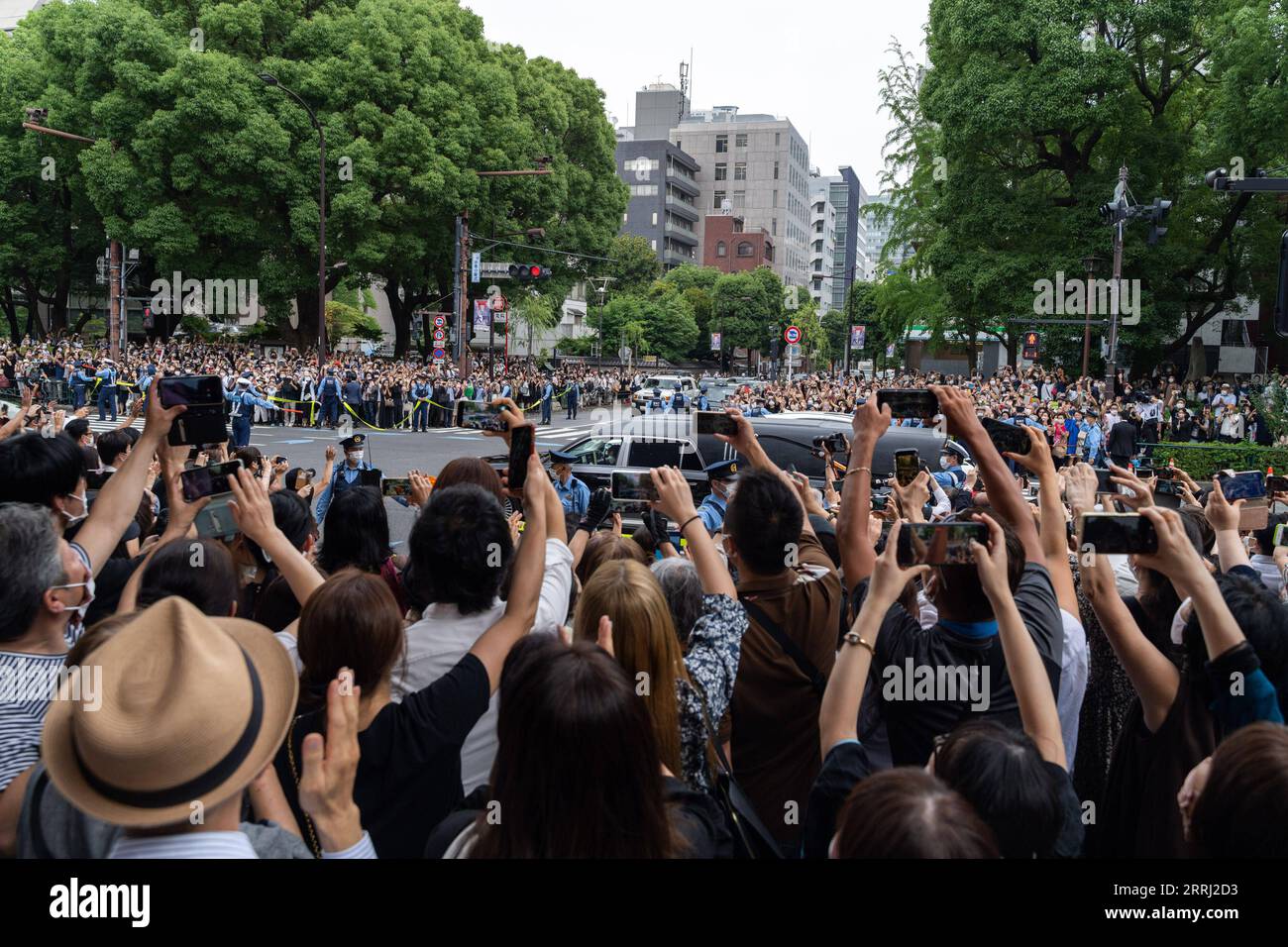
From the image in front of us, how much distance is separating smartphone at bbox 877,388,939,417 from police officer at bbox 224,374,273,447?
16293 millimetres

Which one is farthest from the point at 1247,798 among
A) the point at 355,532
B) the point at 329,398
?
the point at 329,398

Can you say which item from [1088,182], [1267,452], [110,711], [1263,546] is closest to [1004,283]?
[1088,182]

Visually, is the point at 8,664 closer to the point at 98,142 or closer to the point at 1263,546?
the point at 1263,546

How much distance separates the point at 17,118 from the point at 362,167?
14.6 meters

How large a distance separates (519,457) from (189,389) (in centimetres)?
125

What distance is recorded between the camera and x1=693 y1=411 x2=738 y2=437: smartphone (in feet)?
12.7

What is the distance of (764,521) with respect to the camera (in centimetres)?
298

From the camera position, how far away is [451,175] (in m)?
35.0

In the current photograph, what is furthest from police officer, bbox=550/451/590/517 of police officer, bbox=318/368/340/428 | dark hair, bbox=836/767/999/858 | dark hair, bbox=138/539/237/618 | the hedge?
police officer, bbox=318/368/340/428

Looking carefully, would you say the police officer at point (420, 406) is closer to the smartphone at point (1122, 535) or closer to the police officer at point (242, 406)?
the police officer at point (242, 406)

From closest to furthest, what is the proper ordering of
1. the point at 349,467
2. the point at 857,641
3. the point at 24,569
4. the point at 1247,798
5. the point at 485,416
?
the point at 1247,798
the point at 857,641
the point at 24,569
the point at 485,416
the point at 349,467

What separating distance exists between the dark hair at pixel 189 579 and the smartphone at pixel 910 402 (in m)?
2.22

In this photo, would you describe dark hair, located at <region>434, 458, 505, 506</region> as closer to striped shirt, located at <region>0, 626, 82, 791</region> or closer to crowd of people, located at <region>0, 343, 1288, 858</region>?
crowd of people, located at <region>0, 343, 1288, 858</region>

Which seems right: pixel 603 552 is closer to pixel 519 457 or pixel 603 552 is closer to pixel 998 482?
pixel 519 457
